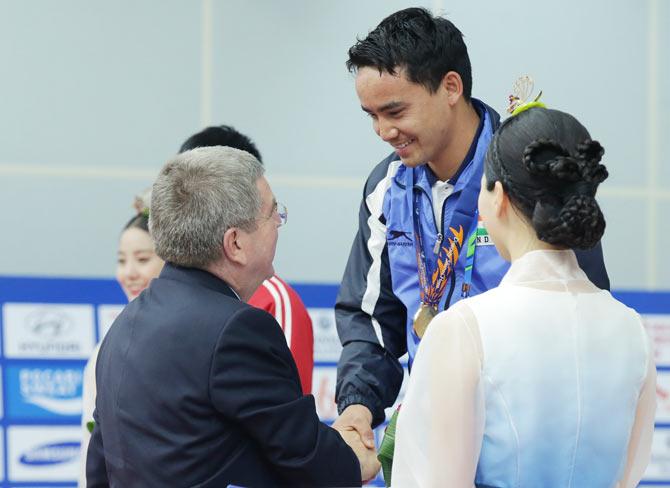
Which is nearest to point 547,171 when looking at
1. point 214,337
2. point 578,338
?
point 578,338

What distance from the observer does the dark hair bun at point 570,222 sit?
5.48 feet

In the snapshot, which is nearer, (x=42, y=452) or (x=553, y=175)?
(x=553, y=175)

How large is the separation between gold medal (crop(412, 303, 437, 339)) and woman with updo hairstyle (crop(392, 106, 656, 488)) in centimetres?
60

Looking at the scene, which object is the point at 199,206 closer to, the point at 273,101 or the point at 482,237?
the point at 482,237

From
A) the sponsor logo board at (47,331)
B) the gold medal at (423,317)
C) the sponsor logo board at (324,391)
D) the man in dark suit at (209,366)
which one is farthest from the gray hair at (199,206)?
the sponsor logo board at (324,391)

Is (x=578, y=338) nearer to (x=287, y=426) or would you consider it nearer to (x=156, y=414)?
(x=287, y=426)

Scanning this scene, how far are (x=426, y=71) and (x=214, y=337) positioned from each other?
34.6 inches

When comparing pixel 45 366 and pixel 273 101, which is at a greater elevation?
pixel 273 101

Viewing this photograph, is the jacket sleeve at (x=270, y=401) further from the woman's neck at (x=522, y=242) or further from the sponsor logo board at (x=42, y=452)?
the sponsor logo board at (x=42, y=452)

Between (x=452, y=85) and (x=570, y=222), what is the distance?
88cm

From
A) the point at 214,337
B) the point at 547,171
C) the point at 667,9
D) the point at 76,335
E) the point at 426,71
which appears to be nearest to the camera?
the point at 547,171

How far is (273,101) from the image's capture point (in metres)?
4.91

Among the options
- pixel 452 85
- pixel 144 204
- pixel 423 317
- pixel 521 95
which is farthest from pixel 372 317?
pixel 144 204

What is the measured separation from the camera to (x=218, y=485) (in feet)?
6.22
